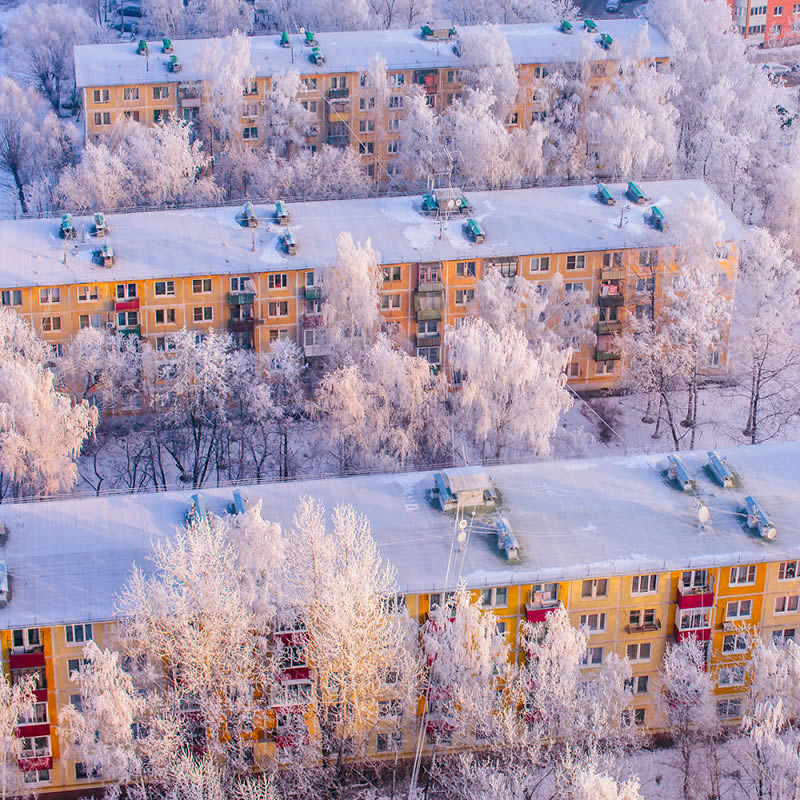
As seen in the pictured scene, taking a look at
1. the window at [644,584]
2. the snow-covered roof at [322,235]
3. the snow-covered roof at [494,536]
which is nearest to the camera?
the snow-covered roof at [494,536]

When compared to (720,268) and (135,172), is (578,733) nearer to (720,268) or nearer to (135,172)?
(720,268)

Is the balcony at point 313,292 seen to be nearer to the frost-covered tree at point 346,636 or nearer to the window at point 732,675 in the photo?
the frost-covered tree at point 346,636

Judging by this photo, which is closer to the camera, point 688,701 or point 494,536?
point 688,701

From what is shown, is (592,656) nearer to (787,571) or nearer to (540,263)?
A: (787,571)

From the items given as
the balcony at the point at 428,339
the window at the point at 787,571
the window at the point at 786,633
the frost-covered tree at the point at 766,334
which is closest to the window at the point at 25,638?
the window at the point at 787,571

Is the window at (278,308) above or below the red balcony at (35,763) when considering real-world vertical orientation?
above

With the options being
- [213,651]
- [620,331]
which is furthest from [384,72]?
[213,651]

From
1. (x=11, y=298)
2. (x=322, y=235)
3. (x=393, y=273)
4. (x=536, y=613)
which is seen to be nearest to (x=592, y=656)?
(x=536, y=613)
